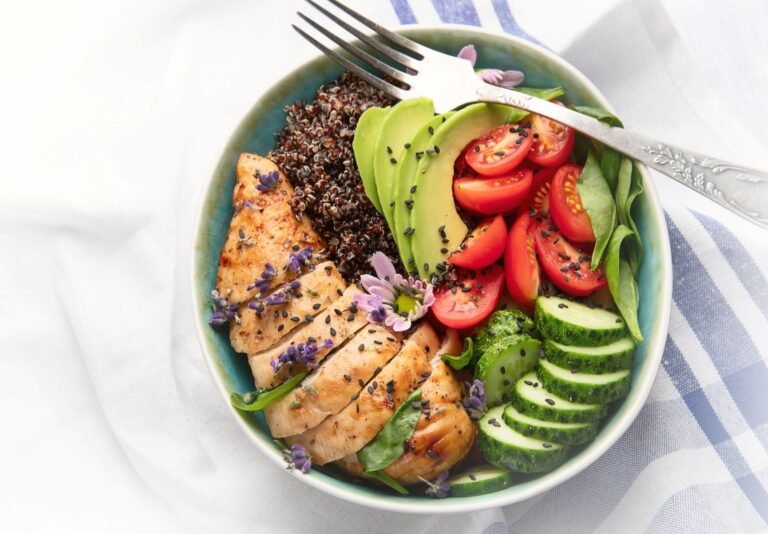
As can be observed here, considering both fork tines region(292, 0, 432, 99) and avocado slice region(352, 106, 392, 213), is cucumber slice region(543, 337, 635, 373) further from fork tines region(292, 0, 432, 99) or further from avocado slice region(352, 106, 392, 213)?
fork tines region(292, 0, 432, 99)

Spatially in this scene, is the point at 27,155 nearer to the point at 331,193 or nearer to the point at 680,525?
the point at 331,193

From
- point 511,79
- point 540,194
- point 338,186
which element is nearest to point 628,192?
point 540,194

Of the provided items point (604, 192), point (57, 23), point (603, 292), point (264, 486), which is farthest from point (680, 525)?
point (57, 23)

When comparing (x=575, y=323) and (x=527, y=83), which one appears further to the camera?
(x=527, y=83)

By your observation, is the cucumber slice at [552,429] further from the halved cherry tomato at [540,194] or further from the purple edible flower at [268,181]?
the purple edible flower at [268,181]

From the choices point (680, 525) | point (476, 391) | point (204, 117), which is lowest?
point (680, 525)

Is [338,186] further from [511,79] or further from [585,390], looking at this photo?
[585,390]
